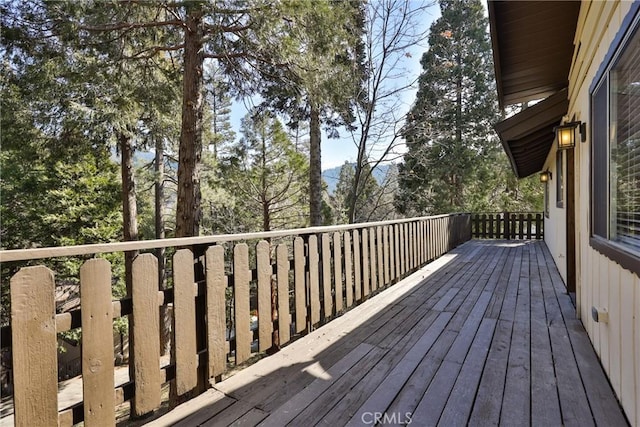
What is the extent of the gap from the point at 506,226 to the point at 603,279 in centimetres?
932

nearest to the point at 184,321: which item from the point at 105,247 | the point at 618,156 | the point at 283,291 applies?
the point at 105,247

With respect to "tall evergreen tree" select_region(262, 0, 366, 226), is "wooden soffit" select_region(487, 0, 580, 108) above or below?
below

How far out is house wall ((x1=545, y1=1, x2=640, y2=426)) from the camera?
1.51 metres

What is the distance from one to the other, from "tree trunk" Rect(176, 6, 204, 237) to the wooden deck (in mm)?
3840

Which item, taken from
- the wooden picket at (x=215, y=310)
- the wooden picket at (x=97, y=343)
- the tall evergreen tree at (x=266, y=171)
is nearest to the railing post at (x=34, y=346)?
the wooden picket at (x=97, y=343)

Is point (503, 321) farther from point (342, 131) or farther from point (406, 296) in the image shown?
point (342, 131)

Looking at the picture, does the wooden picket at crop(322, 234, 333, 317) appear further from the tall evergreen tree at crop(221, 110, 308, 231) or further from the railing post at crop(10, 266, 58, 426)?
the tall evergreen tree at crop(221, 110, 308, 231)

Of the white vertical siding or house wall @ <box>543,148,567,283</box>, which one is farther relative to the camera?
house wall @ <box>543,148,567,283</box>

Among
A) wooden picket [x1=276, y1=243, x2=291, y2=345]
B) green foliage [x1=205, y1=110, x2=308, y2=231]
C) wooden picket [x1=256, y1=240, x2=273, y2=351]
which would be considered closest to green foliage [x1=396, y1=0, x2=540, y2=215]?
green foliage [x1=205, y1=110, x2=308, y2=231]

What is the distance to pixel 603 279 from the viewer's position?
2055 mm

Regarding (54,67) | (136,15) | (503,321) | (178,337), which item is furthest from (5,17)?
(503,321)

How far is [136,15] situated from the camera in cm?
527

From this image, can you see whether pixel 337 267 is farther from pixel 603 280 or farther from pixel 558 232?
pixel 558 232

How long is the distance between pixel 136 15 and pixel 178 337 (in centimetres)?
569
